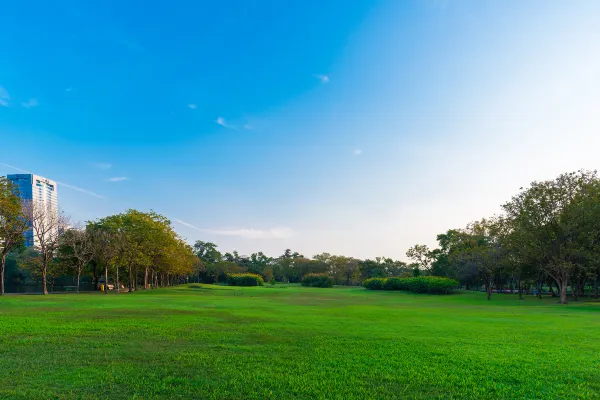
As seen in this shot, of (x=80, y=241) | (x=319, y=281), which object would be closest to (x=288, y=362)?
(x=80, y=241)

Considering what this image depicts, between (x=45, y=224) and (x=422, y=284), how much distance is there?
5251 cm

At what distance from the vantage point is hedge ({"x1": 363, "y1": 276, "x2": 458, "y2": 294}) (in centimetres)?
5667

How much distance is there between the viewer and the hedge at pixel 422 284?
186 ft

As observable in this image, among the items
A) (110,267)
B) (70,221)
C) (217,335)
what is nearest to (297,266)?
(110,267)

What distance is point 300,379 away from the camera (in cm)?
756

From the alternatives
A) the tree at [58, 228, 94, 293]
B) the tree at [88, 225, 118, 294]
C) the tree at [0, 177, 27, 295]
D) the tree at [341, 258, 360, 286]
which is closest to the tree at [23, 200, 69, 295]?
the tree at [0, 177, 27, 295]

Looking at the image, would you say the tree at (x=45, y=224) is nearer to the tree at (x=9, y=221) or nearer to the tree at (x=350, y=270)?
the tree at (x=9, y=221)

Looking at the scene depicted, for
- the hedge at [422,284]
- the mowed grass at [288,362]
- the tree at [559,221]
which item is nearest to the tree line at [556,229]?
the tree at [559,221]

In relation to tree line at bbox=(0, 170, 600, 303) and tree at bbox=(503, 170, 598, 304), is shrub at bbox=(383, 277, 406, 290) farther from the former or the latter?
tree at bbox=(503, 170, 598, 304)

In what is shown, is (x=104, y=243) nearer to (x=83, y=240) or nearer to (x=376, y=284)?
(x=83, y=240)

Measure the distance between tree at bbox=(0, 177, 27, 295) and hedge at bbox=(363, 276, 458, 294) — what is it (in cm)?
5377

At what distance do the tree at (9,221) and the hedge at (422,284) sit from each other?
176 ft

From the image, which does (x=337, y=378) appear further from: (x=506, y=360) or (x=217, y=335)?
(x=217, y=335)

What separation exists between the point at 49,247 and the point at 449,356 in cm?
4420
